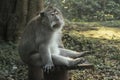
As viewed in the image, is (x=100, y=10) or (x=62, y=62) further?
(x=100, y=10)

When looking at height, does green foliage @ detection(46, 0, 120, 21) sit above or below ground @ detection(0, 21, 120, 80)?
above

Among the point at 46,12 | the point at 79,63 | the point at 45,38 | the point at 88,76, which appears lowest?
the point at 88,76

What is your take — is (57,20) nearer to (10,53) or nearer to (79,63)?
(79,63)

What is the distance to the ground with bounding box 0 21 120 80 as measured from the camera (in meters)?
7.42

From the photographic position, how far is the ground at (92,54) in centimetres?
742

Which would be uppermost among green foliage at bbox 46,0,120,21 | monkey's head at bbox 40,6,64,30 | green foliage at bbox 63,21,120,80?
green foliage at bbox 46,0,120,21

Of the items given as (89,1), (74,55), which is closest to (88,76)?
(74,55)

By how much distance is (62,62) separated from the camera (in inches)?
223

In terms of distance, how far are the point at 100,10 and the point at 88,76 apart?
31.6 feet

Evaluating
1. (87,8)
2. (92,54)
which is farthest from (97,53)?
(87,8)

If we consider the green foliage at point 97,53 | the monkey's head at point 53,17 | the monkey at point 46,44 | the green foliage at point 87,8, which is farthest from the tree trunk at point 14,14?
the green foliage at point 87,8

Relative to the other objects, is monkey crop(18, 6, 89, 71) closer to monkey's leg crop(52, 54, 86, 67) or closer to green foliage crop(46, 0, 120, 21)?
monkey's leg crop(52, 54, 86, 67)

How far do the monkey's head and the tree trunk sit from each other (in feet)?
9.43

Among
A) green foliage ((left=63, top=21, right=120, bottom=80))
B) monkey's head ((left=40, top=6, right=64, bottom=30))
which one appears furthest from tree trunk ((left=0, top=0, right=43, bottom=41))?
monkey's head ((left=40, top=6, right=64, bottom=30))
